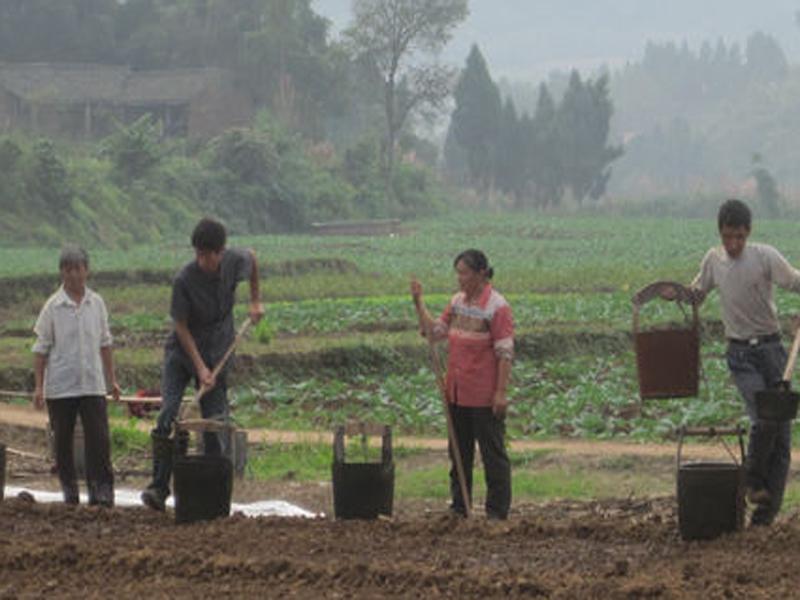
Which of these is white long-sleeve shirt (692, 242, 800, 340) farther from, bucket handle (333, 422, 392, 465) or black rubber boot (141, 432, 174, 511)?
black rubber boot (141, 432, 174, 511)

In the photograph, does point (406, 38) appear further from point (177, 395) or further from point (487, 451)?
point (487, 451)

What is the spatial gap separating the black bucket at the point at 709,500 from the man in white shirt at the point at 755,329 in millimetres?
632

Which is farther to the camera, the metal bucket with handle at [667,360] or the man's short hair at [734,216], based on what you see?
the metal bucket with handle at [667,360]

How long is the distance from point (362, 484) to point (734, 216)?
7.92 ft

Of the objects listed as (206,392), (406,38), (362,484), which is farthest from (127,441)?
(406,38)

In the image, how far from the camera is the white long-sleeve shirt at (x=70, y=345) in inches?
414

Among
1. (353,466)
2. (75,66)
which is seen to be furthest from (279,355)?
(75,66)

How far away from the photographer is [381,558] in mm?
8750

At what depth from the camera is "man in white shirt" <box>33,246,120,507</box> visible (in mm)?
10508

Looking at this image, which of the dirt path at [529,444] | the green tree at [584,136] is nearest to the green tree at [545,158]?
the green tree at [584,136]

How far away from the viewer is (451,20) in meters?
80.6

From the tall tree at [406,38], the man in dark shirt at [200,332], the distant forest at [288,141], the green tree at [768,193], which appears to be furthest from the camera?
the tall tree at [406,38]

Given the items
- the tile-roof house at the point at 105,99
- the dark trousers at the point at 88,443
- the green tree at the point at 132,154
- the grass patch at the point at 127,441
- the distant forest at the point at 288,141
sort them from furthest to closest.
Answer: the tile-roof house at the point at 105,99 < the green tree at the point at 132,154 < the distant forest at the point at 288,141 < the grass patch at the point at 127,441 < the dark trousers at the point at 88,443

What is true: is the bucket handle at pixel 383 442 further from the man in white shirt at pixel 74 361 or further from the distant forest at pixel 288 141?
the distant forest at pixel 288 141
